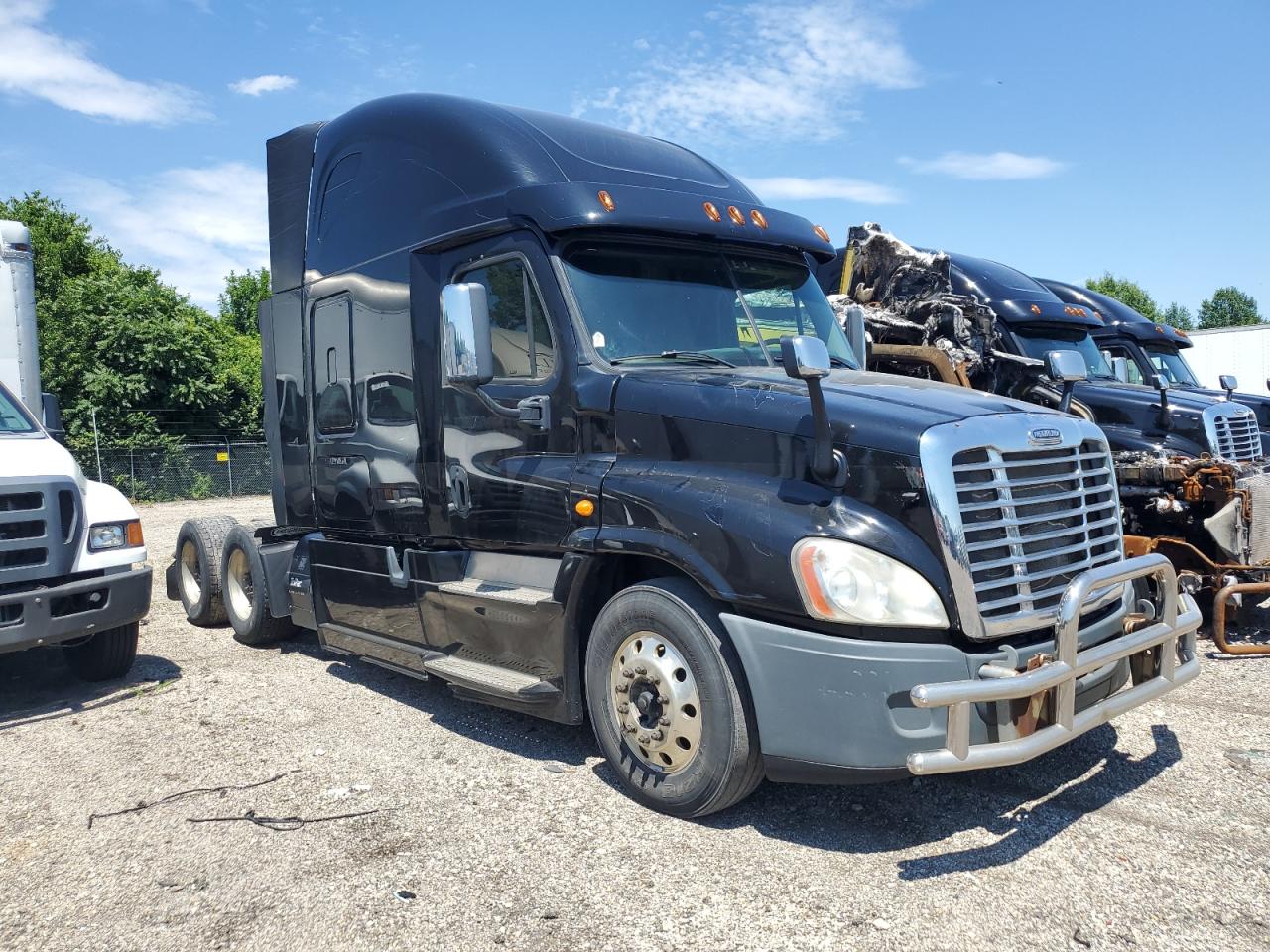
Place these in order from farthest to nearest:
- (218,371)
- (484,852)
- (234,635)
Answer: (218,371), (234,635), (484,852)

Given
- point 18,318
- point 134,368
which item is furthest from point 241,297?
point 18,318

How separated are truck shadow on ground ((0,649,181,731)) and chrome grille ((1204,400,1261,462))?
861cm

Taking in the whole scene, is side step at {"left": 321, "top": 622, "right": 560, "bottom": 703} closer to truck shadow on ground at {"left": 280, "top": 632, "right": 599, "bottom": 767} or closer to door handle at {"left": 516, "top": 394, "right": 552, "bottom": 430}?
truck shadow on ground at {"left": 280, "top": 632, "right": 599, "bottom": 767}

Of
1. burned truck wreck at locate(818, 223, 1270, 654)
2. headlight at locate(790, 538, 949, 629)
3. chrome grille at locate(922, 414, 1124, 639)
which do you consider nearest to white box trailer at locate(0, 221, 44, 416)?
burned truck wreck at locate(818, 223, 1270, 654)

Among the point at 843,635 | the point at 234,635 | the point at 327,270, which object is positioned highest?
the point at 327,270

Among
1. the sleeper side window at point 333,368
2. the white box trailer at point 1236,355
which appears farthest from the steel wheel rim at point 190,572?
the white box trailer at point 1236,355

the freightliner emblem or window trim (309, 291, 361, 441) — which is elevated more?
window trim (309, 291, 361, 441)

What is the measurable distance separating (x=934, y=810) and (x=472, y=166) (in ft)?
13.0

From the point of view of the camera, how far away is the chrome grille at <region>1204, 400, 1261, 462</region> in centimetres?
852

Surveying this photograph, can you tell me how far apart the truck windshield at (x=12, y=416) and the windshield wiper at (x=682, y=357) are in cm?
446

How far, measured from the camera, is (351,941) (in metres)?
3.26

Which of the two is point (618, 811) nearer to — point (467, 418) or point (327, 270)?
point (467, 418)

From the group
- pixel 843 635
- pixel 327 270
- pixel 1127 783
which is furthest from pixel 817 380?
pixel 327 270

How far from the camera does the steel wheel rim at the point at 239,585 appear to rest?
794 cm
